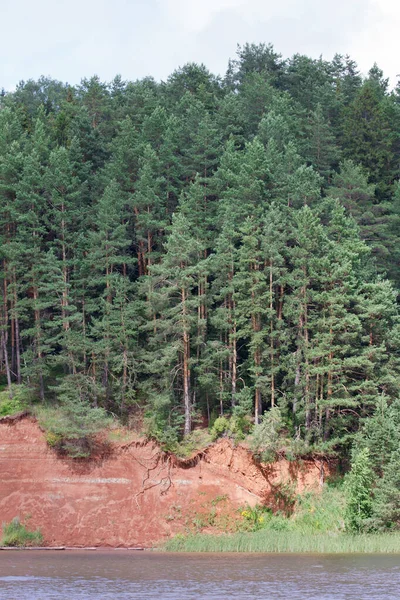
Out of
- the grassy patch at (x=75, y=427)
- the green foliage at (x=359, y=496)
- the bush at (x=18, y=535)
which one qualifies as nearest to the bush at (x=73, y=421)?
the grassy patch at (x=75, y=427)

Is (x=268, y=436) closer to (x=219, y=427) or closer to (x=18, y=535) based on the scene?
(x=219, y=427)

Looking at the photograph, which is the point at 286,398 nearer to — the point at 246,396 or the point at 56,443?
the point at 246,396

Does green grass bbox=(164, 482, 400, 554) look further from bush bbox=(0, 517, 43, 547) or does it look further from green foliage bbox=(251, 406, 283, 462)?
bush bbox=(0, 517, 43, 547)

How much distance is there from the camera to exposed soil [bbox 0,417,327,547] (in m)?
49.9

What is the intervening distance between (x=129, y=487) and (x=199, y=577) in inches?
780

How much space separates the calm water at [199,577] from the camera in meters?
27.8

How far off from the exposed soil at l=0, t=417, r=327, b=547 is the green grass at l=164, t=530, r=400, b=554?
232cm

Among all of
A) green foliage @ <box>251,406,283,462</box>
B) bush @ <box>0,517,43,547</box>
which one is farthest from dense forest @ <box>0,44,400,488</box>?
bush @ <box>0,517,43,547</box>

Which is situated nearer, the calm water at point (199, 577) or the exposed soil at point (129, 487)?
the calm water at point (199, 577)

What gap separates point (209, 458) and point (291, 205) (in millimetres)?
20681

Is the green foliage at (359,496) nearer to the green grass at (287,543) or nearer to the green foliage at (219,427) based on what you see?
the green grass at (287,543)

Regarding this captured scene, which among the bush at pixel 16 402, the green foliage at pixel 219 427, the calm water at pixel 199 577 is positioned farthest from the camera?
the bush at pixel 16 402

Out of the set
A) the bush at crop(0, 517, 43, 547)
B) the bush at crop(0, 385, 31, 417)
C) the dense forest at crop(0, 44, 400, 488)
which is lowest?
the bush at crop(0, 517, 43, 547)

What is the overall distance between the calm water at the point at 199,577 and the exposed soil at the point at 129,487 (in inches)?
264
